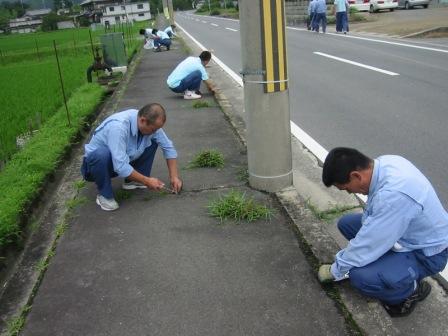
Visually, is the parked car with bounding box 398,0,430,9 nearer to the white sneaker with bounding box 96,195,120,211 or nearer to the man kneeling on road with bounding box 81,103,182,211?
the man kneeling on road with bounding box 81,103,182,211

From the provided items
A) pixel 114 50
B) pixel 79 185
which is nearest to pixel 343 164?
pixel 79 185

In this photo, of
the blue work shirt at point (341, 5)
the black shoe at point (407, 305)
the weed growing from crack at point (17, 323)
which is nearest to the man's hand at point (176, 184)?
the weed growing from crack at point (17, 323)

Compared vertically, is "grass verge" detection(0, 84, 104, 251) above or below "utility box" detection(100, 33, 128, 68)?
below

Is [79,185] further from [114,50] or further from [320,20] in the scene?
[320,20]

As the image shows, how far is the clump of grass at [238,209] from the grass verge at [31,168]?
1.62 meters

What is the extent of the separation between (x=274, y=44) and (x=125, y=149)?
1499 millimetres

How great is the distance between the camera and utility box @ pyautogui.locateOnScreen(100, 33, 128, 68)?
12594 mm

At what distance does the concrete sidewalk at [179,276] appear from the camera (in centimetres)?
248

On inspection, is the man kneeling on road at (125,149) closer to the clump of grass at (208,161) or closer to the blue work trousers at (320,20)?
the clump of grass at (208,161)

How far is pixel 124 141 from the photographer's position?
373 centimetres

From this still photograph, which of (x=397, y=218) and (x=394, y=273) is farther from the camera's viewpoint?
(x=394, y=273)

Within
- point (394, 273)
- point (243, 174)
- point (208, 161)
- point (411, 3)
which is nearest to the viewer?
point (394, 273)

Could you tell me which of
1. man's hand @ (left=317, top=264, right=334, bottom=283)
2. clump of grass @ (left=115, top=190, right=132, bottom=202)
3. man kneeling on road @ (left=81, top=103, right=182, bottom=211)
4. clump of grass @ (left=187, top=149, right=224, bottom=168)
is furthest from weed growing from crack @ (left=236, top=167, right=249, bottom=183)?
man's hand @ (left=317, top=264, right=334, bottom=283)

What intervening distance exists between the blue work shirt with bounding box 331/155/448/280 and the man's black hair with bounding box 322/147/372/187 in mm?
100
